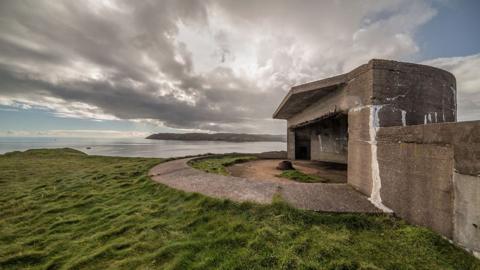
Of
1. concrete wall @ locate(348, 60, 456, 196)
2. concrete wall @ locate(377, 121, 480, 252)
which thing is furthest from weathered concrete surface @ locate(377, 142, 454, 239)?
concrete wall @ locate(348, 60, 456, 196)

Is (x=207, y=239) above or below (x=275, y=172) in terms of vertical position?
below

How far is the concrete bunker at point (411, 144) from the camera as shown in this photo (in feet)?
8.49

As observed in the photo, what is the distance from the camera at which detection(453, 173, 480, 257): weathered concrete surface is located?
2.43 metres

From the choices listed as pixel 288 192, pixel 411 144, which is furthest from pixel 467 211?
pixel 288 192

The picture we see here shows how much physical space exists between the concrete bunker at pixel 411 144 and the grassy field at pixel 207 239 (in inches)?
17.6

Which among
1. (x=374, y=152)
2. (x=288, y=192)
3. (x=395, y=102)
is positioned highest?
(x=395, y=102)

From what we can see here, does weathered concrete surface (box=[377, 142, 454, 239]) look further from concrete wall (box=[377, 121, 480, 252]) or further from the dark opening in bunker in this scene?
the dark opening in bunker

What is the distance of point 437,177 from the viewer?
2957 mm

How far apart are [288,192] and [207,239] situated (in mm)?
2436

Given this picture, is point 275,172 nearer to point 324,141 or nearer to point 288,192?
point 288,192

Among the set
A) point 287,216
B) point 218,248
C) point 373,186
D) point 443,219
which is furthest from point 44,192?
point 443,219

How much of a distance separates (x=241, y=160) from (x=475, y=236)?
1012 cm

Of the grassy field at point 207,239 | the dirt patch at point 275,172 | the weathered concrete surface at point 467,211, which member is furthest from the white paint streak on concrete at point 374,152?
the dirt patch at point 275,172

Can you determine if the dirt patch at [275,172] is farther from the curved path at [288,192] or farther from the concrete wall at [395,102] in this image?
the concrete wall at [395,102]
